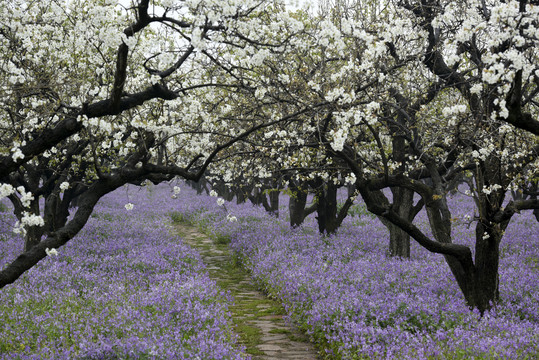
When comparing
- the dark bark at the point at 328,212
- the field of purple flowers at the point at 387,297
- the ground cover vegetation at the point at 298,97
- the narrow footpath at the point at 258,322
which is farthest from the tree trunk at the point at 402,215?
the narrow footpath at the point at 258,322

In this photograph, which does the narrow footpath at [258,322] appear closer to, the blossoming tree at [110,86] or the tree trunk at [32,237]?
the blossoming tree at [110,86]

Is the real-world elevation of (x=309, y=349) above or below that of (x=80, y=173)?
below

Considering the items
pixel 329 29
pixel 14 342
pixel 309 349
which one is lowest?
pixel 309 349

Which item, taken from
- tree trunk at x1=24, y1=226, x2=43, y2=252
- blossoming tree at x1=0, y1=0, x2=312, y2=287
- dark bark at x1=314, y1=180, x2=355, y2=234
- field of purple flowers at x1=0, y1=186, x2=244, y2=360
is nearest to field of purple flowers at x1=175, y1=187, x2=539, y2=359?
dark bark at x1=314, y1=180, x2=355, y2=234

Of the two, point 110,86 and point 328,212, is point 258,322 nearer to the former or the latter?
point 110,86

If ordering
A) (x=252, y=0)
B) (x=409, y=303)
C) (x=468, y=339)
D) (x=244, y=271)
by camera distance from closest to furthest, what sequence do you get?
(x=252, y=0)
(x=468, y=339)
(x=409, y=303)
(x=244, y=271)

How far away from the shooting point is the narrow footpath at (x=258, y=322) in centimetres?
935

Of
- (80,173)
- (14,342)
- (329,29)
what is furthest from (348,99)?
(80,173)

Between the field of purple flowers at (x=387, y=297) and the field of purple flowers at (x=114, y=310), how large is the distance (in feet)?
5.80

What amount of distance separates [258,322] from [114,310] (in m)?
3.43

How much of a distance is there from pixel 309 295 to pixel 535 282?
501 cm

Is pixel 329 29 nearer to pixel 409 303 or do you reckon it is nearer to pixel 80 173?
pixel 409 303

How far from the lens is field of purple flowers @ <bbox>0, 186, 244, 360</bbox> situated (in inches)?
283

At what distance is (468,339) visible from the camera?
24.2ft
